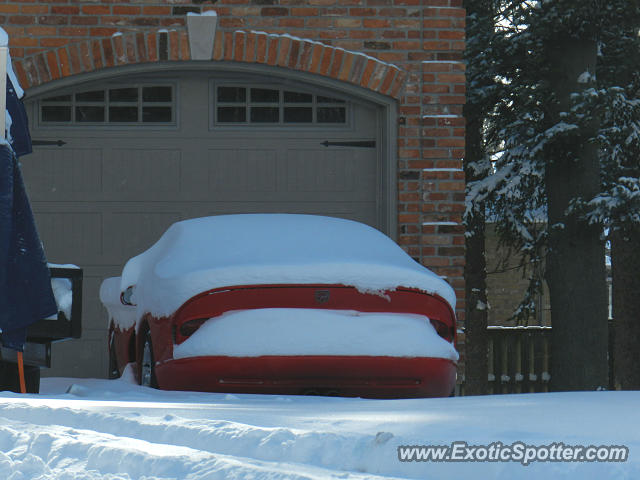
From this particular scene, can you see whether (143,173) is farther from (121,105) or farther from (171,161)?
(121,105)

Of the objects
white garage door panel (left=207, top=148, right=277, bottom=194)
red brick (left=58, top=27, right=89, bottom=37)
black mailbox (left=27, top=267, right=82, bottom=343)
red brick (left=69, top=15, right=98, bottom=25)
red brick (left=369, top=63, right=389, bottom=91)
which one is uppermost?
red brick (left=69, top=15, right=98, bottom=25)

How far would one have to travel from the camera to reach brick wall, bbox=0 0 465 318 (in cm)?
945

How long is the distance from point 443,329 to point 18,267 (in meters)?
2.32

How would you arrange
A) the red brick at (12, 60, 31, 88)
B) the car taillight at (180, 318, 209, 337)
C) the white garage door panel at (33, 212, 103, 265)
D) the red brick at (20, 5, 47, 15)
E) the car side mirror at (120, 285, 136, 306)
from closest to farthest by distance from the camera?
the car taillight at (180, 318, 209, 337) → the car side mirror at (120, 285, 136, 306) → the red brick at (12, 60, 31, 88) → the red brick at (20, 5, 47, 15) → the white garage door panel at (33, 212, 103, 265)

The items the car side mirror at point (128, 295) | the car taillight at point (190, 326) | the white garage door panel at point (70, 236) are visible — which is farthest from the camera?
the white garage door panel at point (70, 236)

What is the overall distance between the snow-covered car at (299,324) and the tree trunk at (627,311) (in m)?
8.84

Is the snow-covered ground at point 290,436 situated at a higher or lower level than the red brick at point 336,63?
lower

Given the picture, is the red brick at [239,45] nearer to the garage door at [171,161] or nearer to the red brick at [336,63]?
the garage door at [171,161]

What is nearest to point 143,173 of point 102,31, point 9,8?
point 102,31

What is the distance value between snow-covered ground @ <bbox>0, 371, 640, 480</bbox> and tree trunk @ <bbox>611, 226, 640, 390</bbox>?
10076mm

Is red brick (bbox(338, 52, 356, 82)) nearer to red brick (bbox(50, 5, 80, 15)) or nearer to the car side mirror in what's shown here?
red brick (bbox(50, 5, 80, 15))

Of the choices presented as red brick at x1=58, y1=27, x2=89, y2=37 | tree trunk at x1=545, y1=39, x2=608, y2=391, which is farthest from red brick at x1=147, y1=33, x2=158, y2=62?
tree trunk at x1=545, y1=39, x2=608, y2=391

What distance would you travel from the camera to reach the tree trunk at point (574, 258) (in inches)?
405

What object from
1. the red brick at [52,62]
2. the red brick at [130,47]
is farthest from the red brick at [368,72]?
the red brick at [52,62]
